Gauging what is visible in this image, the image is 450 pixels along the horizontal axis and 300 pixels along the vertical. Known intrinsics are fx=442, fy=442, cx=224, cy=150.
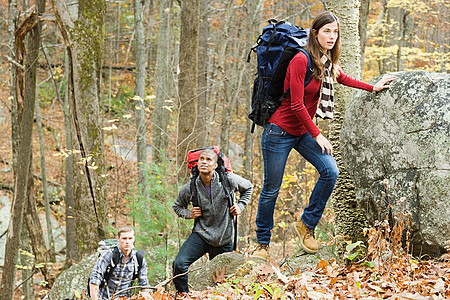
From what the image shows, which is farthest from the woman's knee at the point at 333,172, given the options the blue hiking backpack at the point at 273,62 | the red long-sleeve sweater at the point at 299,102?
the blue hiking backpack at the point at 273,62

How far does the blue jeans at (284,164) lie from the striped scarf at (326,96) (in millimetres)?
267

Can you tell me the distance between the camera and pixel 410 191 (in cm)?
421

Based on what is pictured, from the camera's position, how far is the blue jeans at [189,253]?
15.7 ft

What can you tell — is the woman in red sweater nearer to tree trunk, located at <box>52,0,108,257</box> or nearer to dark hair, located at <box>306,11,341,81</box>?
dark hair, located at <box>306,11,341,81</box>

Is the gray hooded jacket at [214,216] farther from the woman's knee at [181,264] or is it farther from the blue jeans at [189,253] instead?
the woman's knee at [181,264]

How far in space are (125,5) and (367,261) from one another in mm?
19793

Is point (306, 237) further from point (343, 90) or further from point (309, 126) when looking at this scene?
point (343, 90)

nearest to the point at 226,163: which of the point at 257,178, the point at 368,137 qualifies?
the point at 368,137

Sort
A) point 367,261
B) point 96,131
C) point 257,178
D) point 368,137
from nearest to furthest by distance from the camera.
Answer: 1. point 367,261
2. point 368,137
3. point 96,131
4. point 257,178

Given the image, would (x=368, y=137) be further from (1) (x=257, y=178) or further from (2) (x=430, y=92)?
(1) (x=257, y=178)

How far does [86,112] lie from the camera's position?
7418 mm

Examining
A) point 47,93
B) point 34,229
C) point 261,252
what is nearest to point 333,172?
point 261,252

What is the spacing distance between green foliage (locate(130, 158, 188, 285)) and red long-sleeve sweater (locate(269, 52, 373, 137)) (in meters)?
3.47

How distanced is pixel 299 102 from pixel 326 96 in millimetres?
490
